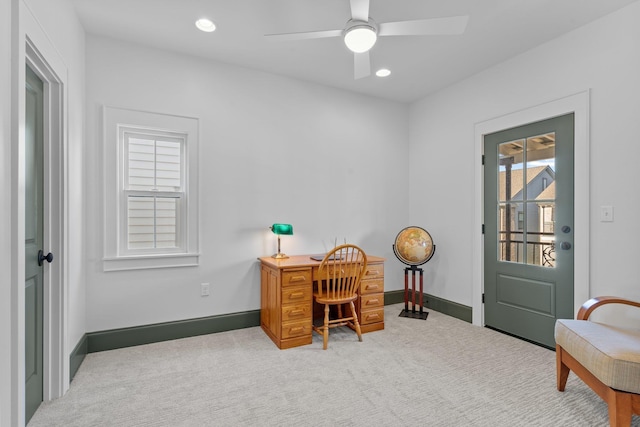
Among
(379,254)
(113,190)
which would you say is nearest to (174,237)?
(113,190)

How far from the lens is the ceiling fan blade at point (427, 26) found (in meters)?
2.02

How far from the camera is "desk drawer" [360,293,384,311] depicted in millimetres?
3279

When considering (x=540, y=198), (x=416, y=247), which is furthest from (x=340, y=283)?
(x=540, y=198)

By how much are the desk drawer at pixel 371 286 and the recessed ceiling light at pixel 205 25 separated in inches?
107

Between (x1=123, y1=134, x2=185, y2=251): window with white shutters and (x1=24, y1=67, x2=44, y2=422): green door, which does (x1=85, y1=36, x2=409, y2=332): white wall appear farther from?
(x1=24, y1=67, x2=44, y2=422): green door

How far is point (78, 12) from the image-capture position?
8.11 feet

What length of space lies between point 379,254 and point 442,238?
81 centimetres

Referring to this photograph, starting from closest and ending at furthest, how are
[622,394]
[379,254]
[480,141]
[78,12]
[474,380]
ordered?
[622,394] → [474,380] → [78,12] → [480,141] → [379,254]

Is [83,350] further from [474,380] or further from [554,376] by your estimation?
[554,376]

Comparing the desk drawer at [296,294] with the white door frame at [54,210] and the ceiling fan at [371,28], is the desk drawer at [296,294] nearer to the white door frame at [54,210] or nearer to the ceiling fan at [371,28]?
the white door frame at [54,210]

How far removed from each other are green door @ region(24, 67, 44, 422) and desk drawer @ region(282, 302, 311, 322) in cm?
169

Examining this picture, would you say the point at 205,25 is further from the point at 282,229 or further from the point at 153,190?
the point at 282,229

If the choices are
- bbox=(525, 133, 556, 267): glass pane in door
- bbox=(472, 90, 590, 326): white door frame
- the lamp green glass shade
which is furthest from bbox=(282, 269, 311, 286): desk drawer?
bbox=(472, 90, 590, 326): white door frame

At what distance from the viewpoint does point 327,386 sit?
Result: 2.22 m
